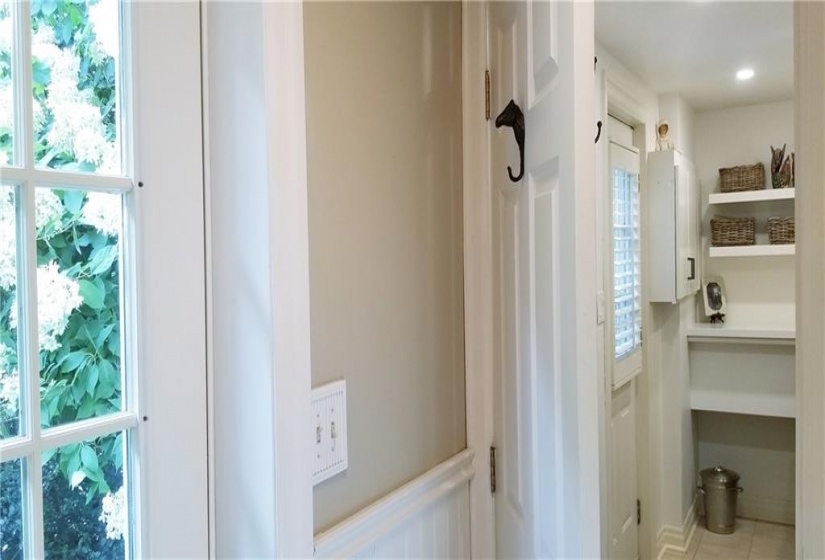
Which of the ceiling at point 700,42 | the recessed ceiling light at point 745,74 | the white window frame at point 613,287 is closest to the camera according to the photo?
the ceiling at point 700,42

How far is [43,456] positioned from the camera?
2.21ft

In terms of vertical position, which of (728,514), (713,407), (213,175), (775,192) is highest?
(775,192)

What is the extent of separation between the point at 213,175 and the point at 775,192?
10.5ft

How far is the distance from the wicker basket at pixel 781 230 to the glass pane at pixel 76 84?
135 inches

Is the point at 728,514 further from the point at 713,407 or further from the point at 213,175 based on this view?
the point at 213,175

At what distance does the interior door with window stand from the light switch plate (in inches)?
6.8

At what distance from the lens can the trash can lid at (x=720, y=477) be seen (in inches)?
126

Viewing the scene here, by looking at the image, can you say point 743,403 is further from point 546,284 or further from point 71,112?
point 71,112

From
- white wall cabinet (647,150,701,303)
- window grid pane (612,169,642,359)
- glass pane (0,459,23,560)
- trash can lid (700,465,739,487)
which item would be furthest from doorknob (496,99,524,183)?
trash can lid (700,465,739,487)

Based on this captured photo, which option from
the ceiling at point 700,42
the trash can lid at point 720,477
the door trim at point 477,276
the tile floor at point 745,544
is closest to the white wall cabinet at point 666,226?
the ceiling at point 700,42

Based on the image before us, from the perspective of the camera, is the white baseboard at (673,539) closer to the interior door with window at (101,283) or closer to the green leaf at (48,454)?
the interior door with window at (101,283)

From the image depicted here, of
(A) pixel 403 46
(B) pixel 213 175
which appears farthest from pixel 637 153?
(B) pixel 213 175

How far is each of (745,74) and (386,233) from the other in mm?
2550

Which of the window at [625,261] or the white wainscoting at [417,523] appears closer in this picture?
the white wainscoting at [417,523]
